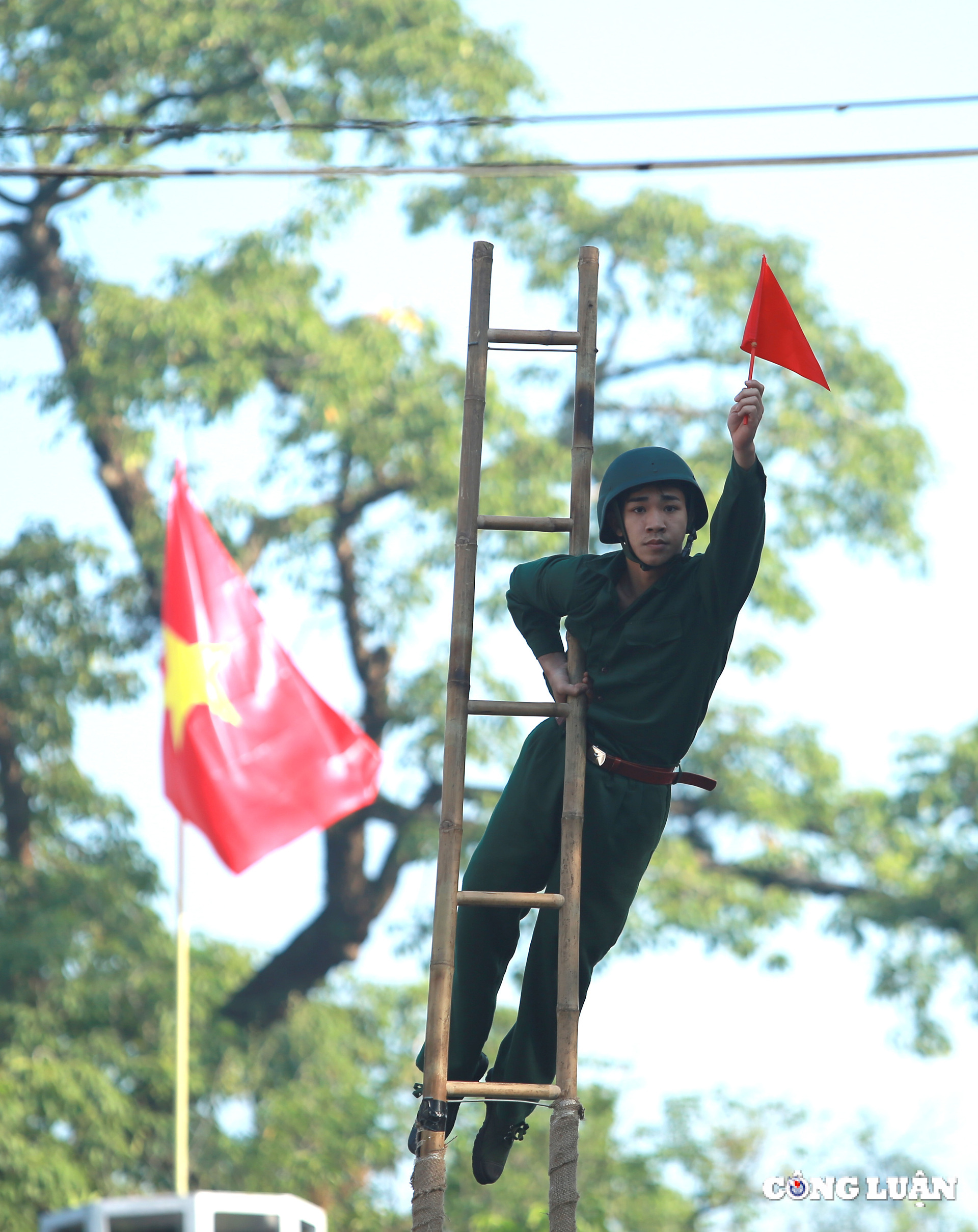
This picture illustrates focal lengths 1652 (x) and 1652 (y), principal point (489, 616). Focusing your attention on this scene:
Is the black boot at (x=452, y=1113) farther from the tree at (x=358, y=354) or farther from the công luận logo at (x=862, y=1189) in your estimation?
the tree at (x=358, y=354)

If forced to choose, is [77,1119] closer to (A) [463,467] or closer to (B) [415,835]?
(B) [415,835]

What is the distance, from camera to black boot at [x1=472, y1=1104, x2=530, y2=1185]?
3.88m

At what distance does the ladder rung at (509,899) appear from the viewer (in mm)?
3658

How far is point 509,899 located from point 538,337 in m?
1.38

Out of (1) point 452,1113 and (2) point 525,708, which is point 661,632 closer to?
(2) point 525,708

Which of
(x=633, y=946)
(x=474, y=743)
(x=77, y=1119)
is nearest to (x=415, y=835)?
(x=474, y=743)

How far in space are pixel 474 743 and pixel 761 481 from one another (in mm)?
8843

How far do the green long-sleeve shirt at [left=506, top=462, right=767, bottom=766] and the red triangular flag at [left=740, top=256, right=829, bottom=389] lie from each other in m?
0.26

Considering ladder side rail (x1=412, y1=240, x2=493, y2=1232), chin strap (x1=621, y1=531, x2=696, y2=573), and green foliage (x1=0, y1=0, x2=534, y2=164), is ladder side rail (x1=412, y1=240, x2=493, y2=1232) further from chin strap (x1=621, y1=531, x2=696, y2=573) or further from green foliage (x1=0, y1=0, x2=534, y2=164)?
green foliage (x1=0, y1=0, x2=534, y2=164)

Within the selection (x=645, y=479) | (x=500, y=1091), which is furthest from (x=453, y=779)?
(x=645, y=479)

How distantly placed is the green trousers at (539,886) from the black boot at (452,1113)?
39 millimetres

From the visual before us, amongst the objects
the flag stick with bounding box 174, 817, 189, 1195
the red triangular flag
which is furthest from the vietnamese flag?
the red triangular flag

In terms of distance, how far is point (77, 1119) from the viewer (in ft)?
37.4

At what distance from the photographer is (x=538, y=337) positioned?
4078 millimetres
